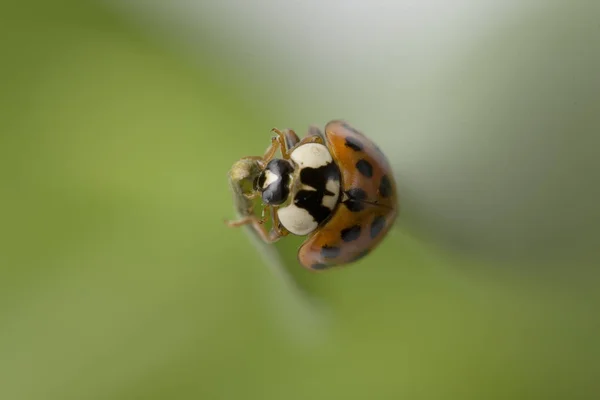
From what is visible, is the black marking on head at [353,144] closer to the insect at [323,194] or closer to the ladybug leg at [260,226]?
the insect at [323,194]

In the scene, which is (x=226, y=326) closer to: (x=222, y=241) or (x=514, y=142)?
(x=222, y=241)

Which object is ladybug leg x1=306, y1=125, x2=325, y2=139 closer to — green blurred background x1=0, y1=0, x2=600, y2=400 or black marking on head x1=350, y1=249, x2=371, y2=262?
green blurred background x1=0, y1=0, x2=600, y2=400

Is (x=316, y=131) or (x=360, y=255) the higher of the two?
(x=316, y=131)

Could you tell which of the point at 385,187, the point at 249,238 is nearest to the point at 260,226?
the point at 249,238

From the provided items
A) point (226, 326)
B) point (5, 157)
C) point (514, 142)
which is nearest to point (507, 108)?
point (514, 142)

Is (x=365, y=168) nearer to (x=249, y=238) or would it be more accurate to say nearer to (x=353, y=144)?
(x=353, y=144)

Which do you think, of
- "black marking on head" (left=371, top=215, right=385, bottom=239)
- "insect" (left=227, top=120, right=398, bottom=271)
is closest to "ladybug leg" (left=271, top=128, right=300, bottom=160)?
"insect" (left=227, top=120, right=398, bottom=271)
